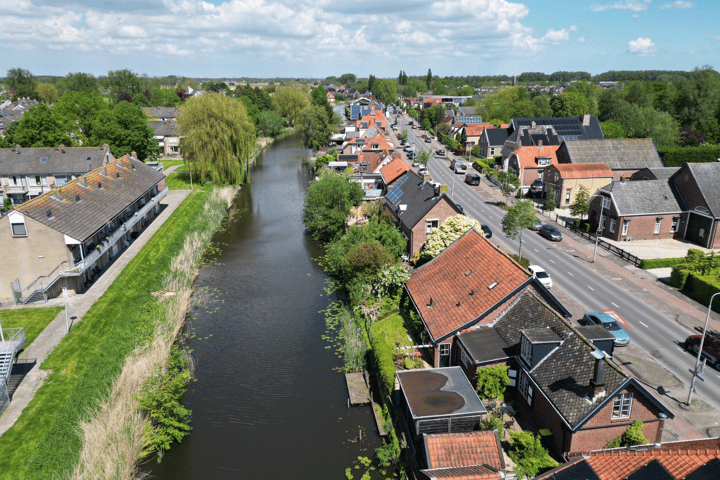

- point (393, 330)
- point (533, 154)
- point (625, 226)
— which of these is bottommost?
point (393, 330)

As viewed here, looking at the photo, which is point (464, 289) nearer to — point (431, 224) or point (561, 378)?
point (561, 378)

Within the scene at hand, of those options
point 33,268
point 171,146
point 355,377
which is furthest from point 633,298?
point 171,146

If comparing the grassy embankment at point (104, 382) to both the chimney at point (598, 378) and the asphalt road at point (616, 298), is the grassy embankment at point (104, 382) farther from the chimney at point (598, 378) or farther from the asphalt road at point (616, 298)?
the asphalt road at point (616, 298)

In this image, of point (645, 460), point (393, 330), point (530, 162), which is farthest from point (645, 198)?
point (645, 460)

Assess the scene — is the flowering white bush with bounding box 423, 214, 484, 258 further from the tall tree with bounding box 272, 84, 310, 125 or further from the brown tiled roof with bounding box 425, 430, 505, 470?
the tall tree with bounding box 272, 84, 310, 125

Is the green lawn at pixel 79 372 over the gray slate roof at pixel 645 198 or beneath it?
beneath

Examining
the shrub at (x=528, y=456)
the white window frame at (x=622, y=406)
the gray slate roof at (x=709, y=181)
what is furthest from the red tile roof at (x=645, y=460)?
the gray slate roof at (x=709, y=181)
